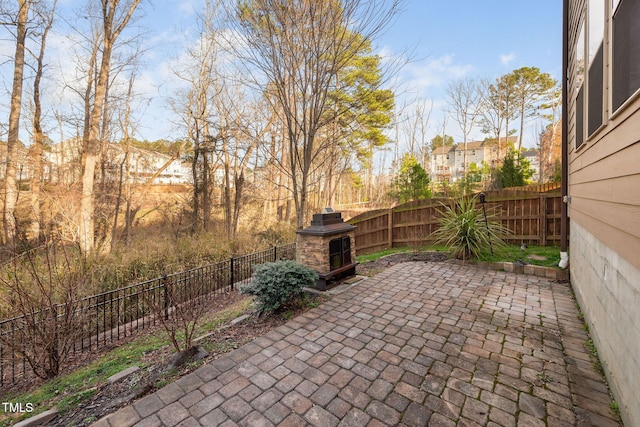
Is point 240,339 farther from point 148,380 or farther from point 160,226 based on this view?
point 160,226

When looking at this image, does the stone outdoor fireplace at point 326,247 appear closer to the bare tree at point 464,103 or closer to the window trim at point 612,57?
the window trim at point 612,57

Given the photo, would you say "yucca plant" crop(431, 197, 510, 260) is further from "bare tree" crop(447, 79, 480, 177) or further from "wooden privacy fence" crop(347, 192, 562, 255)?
"bare tree" crop(447, 79, 480, 177)

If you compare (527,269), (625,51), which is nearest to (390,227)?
(527,269)

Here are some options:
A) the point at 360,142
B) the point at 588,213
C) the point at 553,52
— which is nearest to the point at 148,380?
the point at 588,213

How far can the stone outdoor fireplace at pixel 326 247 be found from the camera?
183 inches

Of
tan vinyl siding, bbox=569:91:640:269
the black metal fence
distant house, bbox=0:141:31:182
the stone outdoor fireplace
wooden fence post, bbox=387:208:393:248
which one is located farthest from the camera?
wooden fence post, bbox=387:208:393:248

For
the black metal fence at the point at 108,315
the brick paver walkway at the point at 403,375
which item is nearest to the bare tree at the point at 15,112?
the black metal fence at the point at 108,315

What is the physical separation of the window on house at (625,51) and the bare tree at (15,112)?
1261cm

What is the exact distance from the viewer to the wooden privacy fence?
21.5 feet

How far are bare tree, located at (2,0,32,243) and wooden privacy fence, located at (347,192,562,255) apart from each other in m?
10.3

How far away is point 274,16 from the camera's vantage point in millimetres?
4512

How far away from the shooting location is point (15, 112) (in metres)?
8.16

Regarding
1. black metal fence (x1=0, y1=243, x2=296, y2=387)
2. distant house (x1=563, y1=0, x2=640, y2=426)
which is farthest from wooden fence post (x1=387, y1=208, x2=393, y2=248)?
distant house (x1=563, y1=0, x2=640, y2=426)

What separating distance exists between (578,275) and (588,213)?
1.32 meters
